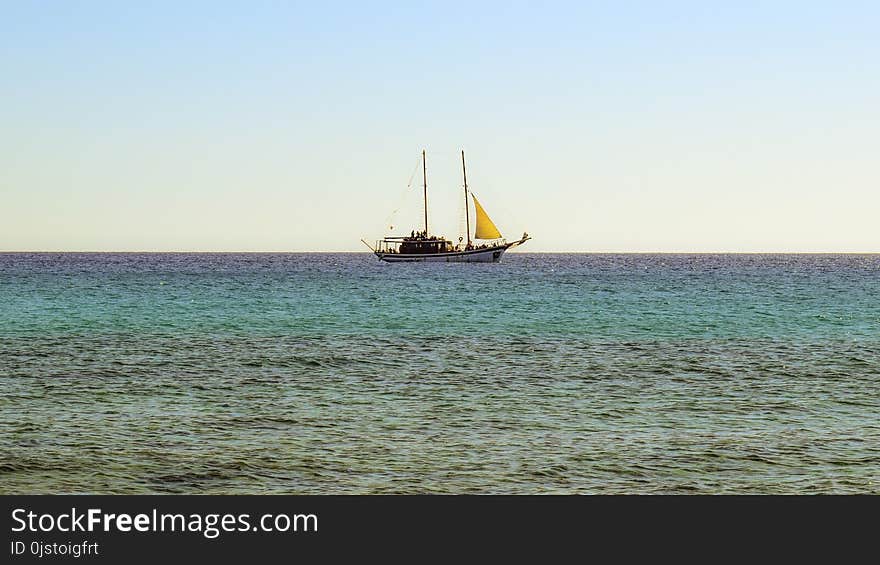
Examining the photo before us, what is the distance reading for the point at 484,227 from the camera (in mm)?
178500

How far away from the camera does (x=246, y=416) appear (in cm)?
2428

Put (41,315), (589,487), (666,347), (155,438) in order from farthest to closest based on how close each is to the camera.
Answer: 1. (41,315)
2. (666,347)
3. (155,438)
4. (589,487)

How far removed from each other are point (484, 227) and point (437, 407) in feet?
504

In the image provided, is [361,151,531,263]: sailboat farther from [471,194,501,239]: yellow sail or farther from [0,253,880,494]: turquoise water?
[0,253,880,494]: turquoise water

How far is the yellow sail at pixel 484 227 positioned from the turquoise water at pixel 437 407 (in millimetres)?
119755

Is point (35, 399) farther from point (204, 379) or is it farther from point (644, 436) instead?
point (644, 436)

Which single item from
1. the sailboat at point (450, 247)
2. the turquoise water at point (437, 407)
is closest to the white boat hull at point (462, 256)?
the sailboat at point (450, 247)

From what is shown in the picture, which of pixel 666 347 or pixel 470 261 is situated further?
pixel 470 261

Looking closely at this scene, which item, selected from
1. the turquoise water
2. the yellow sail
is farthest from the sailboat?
the turquoise water

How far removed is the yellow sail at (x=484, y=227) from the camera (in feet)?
577

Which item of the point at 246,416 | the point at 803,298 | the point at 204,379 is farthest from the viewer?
the point at 803,298

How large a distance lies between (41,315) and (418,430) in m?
46.4

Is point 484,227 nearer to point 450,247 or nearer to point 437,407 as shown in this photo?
point 450,247
